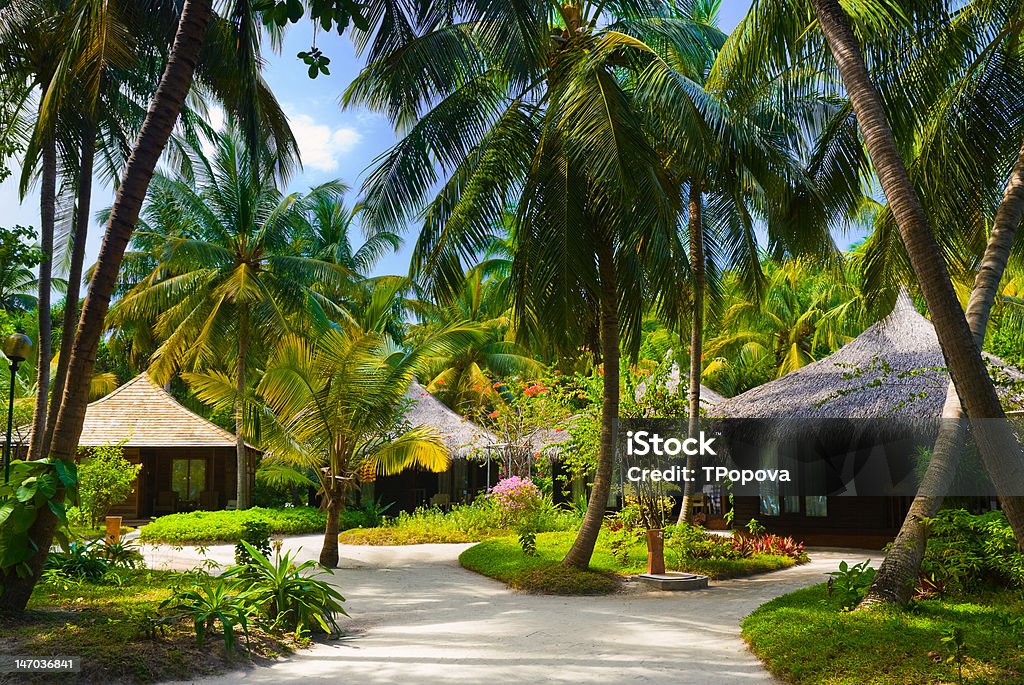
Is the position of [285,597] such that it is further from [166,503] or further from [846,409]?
[166,503]


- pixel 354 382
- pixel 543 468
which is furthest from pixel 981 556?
pixel 543 468

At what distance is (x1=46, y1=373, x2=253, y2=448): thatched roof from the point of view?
19.7m

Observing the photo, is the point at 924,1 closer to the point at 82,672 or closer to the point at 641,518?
the point at 641,518

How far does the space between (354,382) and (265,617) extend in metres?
5.26

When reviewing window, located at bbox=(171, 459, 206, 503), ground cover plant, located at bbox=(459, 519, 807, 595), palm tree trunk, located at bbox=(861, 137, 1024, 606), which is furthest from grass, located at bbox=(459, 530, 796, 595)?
window, located at bbox=(171, 459, 206, 503)

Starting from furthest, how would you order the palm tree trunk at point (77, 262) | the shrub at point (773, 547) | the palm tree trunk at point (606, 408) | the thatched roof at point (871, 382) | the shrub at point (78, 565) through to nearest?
1. the thatched roof at point (871, 382)
2. the shrub at point (773, 547)
3. the palm tree trunk at point (77, 262)
4. the palm tree trunk at point (606, 408)
5. the shrub at point (78, 565)

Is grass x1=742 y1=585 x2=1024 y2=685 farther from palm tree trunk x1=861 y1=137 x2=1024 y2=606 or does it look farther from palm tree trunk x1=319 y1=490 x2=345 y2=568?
palm tree trunk x1=319 y1=490 x2=345 y2=568

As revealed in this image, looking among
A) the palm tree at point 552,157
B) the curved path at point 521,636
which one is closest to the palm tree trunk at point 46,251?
the curved path at point 521,636

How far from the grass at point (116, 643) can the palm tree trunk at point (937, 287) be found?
5129mm

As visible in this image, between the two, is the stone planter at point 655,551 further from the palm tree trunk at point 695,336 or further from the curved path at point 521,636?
the palm tree trunk at point 695,336

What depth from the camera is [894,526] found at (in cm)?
1480

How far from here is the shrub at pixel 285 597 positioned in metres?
6.90

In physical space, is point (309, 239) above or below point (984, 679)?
above

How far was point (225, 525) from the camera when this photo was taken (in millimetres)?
15867
